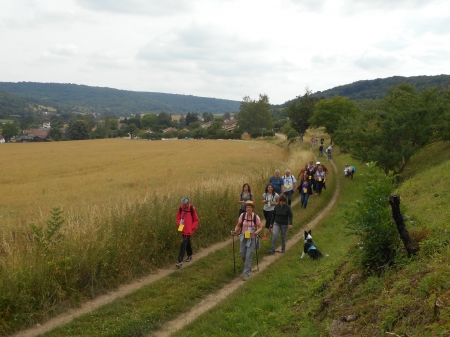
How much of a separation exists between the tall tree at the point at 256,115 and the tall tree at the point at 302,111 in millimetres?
35243

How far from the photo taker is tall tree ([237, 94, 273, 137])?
95.4m

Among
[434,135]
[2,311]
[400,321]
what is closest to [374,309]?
[400,321]

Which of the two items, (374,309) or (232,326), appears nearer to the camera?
(374,309)

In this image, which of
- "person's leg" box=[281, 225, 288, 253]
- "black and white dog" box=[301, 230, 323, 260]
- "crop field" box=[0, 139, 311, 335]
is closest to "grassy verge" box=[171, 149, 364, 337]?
"black and white dog" box=[301, 230, 323, 260]

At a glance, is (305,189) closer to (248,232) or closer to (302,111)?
(248,232)

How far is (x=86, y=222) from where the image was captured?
368 inches

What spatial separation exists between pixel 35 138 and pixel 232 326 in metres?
110

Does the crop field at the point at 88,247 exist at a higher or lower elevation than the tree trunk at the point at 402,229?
lower

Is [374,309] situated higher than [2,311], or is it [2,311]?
[374,309]

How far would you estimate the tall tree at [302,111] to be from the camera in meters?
57.7

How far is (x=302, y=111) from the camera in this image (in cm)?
5784

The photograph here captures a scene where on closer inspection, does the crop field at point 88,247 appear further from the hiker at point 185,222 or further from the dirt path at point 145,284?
the hiker at point 185,222

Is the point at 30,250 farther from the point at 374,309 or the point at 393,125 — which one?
the point at 393,125

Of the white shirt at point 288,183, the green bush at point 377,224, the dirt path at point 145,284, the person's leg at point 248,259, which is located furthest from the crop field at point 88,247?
the green bush at point 377,224
